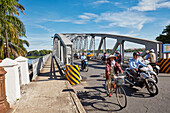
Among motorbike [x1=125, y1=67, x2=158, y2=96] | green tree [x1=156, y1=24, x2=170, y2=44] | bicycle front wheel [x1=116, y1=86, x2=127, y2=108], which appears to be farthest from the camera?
green tree [x1=156, y1=24, x2=170, y2=44]

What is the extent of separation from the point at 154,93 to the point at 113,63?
6.37ft

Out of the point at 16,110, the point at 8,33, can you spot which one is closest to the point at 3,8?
the point at 8,33

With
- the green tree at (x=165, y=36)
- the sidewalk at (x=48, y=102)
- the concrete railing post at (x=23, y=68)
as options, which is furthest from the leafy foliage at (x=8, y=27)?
the green tree at (x=165, y=36)

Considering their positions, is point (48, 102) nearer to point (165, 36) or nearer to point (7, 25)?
point (7, 25)

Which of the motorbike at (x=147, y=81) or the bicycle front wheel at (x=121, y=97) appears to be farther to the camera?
the motorbike at (x=147, y=81)

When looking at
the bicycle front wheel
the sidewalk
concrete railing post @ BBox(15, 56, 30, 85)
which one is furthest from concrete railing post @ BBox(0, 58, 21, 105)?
the bicycle front wheel

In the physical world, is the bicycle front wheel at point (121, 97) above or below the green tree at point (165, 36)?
below

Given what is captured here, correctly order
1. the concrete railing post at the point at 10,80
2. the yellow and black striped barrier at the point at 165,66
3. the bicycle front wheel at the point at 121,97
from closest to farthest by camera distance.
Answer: the bicycle front wheel at the point at 121,97 < the concrete railing post at the point at 10,80 < the yellow and black striped barrier at the point at 165,66

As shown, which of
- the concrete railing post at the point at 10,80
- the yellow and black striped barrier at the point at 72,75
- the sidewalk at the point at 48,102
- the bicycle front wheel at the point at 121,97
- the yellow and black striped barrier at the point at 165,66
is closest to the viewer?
the sidewalk at the point at 48,102

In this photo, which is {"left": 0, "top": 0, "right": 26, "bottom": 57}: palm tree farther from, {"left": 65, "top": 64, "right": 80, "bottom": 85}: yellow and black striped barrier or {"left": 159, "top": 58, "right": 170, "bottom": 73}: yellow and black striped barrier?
{"left": 159, "top": 58, "right": 170, "bottom": 73}: yellow and black striped barrier

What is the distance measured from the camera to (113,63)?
16.8 ft

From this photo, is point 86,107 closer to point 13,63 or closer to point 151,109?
point 151,109

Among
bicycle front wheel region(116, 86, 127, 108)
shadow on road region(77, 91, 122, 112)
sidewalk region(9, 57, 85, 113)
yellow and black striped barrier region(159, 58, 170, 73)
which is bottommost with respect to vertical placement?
shadow on road region(77, 91, 122, 112)

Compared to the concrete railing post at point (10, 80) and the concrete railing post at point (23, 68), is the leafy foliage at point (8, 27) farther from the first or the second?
the concrete railing post at point (10, 80)
